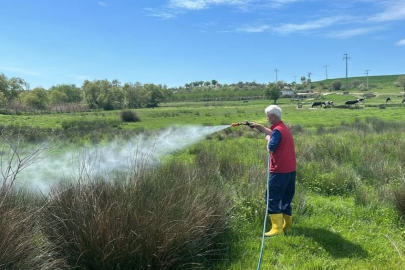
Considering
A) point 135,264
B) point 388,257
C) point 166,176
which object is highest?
point 166,176

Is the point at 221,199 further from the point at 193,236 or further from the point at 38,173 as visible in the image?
the point at 38,173

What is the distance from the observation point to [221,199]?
6344 millimetres

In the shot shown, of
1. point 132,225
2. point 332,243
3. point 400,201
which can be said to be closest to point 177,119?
point 400,201

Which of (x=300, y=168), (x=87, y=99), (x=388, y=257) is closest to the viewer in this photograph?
(x=388, y=257)

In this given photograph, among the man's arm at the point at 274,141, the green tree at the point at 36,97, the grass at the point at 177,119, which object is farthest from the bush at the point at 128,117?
the man's arm at the point at 274,141

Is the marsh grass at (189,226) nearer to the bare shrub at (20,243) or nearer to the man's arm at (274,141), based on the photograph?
Answer: the bare shrub at (20,243)

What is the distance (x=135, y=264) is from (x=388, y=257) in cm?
387

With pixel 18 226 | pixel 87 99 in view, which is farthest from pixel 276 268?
pixel 87 99

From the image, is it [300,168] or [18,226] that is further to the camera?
[300,168]

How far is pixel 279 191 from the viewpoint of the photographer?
21.1ft

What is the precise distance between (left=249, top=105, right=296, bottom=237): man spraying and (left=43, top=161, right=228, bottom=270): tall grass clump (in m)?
1.16

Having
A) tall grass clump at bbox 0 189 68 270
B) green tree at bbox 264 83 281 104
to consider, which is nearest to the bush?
tall grass clump at bbox 0 189 68 270

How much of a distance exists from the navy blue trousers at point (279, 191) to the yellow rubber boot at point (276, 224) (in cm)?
7

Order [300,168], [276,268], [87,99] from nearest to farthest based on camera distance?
1. [276,268]
2. [300,168]
3. [87,99]
